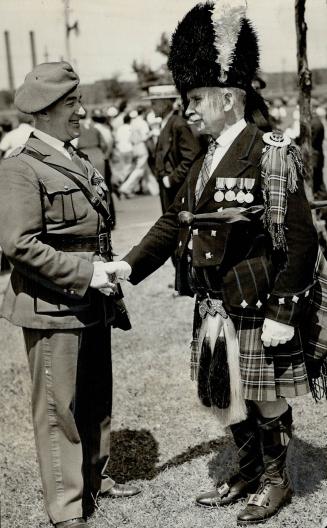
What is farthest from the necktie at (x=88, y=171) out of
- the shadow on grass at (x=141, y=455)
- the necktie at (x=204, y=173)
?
the shadow on grass at (x=141, y=455)

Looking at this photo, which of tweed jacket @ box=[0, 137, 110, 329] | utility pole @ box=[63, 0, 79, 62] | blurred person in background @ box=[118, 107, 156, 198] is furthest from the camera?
blurred person in background @ box=[118, 107, 156, 198]

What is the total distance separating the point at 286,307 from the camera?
3.17 meters

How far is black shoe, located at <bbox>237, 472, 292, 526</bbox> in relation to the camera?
11.5 ft

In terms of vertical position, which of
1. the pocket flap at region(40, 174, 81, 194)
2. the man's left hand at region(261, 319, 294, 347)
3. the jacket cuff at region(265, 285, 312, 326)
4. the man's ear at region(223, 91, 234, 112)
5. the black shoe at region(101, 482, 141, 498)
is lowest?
the black shoe at region(101, 482, 141, 498)

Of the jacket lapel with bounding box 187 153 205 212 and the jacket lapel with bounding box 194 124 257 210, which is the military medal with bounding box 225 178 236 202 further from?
the jacket lapel with bounding box 187 153 205 212

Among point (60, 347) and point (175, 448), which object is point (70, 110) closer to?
point (60, 347)

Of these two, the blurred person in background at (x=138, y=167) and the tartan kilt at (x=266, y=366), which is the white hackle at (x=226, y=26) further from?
the blurred person in background at (x=138, y=167)

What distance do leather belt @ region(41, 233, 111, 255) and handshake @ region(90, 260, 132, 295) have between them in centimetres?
9

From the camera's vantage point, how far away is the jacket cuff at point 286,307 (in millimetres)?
3172

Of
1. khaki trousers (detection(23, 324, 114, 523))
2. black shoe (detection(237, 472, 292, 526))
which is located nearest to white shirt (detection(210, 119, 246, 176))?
khaki trousers (detection(23, 324, 114, 523))

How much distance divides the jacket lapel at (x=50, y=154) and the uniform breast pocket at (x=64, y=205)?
0.11 meters

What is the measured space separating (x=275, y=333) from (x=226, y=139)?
0.85 metres

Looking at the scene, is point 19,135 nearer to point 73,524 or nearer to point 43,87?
point 43,87

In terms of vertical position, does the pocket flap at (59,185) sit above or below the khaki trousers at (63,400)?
above
